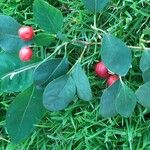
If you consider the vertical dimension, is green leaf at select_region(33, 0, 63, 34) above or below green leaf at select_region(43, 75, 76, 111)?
above

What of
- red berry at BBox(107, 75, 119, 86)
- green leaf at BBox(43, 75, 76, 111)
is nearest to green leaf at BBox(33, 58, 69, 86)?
green leaf at BBox(43, 75, 76, 111)

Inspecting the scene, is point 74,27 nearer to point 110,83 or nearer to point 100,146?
point 110,83

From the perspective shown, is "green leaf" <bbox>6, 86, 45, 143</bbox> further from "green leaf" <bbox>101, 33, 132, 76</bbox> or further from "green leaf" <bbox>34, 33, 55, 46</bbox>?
"green leaf" <bbox>101, 33, 132, 76</bbox>

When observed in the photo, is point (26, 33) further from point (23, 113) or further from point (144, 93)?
point (144, 93)

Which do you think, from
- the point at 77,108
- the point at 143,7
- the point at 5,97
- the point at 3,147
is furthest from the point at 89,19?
the point at 3,147

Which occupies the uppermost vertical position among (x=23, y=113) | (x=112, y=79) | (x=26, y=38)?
(x=26, y=38)

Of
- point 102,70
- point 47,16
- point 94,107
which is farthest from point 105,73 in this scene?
point 47,16
